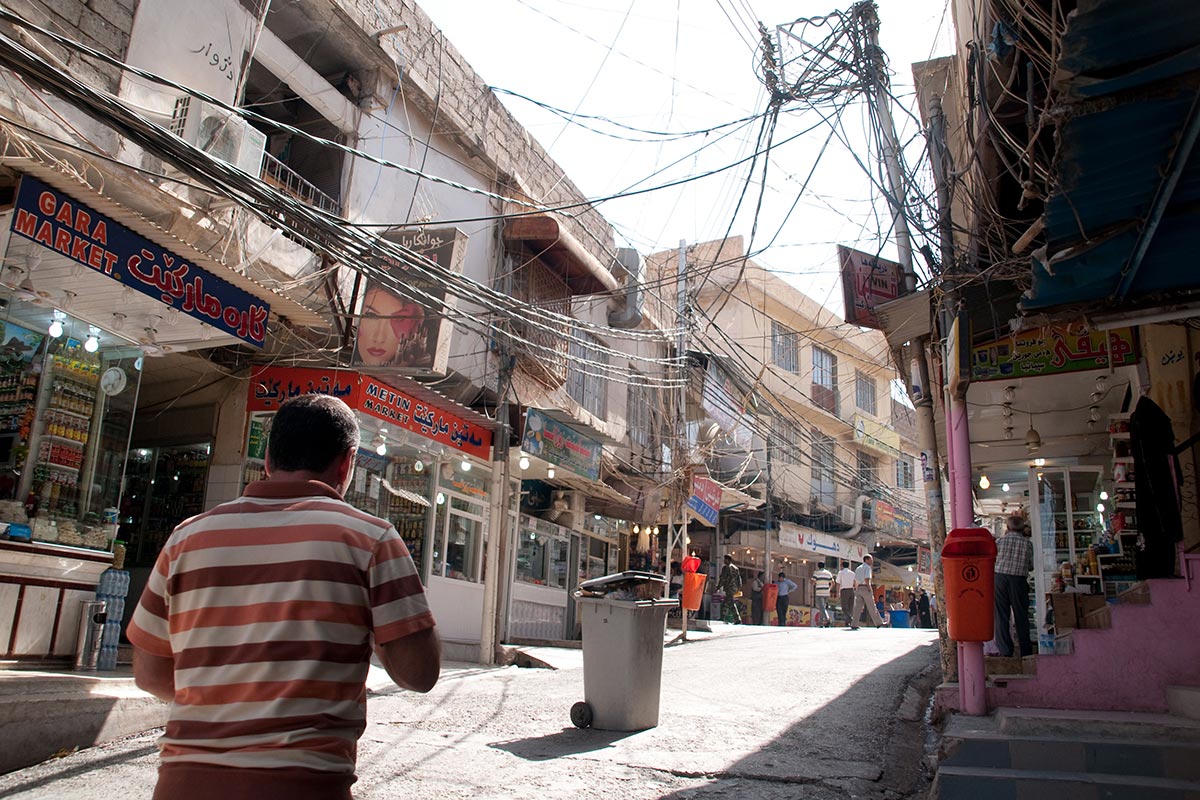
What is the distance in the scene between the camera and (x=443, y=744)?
20.2 ft

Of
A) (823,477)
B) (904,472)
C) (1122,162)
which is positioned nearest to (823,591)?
(823,477)

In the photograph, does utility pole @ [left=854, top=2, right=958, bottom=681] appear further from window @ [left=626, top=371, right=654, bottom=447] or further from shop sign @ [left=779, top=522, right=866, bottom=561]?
shop sign @ [left=779, top=522, right=866, bottom=561]

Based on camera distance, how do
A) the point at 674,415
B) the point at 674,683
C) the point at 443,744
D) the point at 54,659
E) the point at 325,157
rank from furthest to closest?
1. the point at 674,415
2. the point at 325,157
3. the point at 674,683
4. the point at 54,659
5. the point at 443,744

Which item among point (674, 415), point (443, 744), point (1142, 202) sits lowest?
point (443, 744)

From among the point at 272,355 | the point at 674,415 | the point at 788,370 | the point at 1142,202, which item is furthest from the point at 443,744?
the point at 788,370

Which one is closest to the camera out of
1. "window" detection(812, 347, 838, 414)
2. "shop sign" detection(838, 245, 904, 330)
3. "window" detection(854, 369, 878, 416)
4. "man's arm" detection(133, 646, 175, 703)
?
"man's arm" detection(133, 646, 175, 703)

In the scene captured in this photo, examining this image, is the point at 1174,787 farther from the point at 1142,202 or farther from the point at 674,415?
the point at 674,415

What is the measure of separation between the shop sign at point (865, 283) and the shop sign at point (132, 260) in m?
6.42

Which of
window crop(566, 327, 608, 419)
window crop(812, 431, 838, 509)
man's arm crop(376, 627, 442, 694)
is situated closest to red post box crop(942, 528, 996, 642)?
man's arm crop(376, 627, 442, 694)

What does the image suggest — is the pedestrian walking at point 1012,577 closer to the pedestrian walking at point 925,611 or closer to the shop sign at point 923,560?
Answer: the pedestrian walking at point 925,611

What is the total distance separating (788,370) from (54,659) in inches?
1031

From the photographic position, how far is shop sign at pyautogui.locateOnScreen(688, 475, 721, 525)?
17016 mm

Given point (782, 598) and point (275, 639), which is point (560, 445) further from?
point (275, 639)

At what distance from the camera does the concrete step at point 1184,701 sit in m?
5.89
